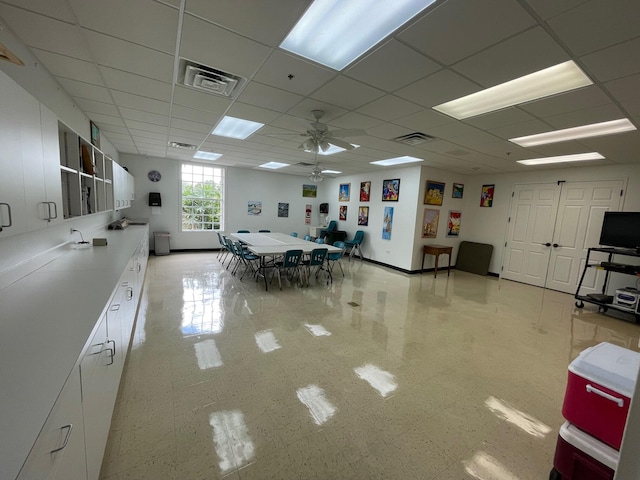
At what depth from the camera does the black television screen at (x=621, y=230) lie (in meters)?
4.69

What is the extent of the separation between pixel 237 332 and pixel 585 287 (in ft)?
24.2

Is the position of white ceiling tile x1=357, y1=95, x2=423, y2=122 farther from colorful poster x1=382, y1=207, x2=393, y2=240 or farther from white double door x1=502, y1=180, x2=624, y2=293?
white double door x1=502, y1=180, x2=624, y2=293

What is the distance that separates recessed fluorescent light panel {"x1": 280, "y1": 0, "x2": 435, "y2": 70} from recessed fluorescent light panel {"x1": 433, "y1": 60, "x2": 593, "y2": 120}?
1.48 meters

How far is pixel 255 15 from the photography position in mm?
1803

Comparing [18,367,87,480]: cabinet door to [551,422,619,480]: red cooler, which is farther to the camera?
[551,422,619,480]: red cooler

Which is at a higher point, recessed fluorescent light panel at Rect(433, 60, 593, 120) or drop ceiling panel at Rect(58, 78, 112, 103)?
recessed fluorescent light panel at Rect(433, 60, 593, 120)

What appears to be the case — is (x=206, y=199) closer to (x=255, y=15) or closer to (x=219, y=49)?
(x=219, y=49)

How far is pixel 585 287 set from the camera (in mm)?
5797

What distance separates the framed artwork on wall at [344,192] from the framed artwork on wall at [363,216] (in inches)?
32.9

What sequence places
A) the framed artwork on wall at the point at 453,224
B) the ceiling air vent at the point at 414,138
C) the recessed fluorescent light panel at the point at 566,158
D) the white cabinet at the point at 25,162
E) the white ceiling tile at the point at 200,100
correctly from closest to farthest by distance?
the white cabinet at the point at 25,162 < the white ceiling tile at the point at 200,100 < the ceiling air vent at the point at 414,138 < the recessed fluorescent light panel at the point at 566,158 < the framed artwork on wall at the point at 453,224

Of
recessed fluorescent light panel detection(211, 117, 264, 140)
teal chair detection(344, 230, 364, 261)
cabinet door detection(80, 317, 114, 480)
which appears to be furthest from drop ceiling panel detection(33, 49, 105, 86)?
teal chair detection(344, 230, 364, 261)

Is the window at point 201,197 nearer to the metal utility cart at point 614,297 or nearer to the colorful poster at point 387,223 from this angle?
the colorful poster at point 387,223

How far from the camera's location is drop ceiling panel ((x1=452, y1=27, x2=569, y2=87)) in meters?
1.89

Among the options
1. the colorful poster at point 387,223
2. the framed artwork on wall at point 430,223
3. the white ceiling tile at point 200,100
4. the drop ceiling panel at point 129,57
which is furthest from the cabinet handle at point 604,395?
the colorful poster at point 387,223
